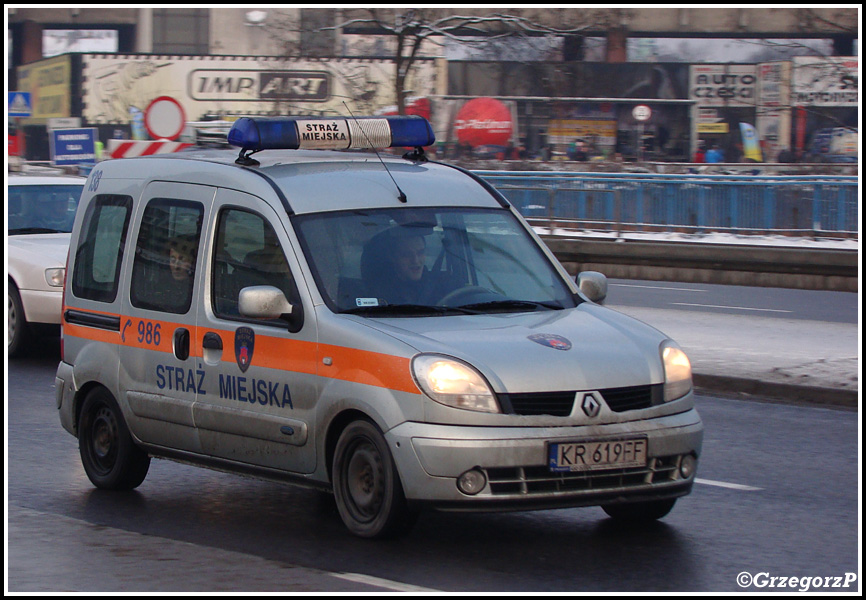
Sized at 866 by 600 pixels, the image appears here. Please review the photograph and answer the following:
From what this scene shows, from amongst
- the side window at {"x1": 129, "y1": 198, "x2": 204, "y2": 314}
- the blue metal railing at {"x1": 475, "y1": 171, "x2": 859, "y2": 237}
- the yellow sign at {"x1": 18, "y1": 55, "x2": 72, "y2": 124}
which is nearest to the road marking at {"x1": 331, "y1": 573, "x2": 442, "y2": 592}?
the side window at {"x1": 129, "y1": 198, "x2": 204, "y2": 314}

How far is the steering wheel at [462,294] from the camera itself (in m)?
6.45

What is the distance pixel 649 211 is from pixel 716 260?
31.7 ft

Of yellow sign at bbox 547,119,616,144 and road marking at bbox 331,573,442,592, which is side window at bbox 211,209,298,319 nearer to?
road marking at bbox 331,573,442,592

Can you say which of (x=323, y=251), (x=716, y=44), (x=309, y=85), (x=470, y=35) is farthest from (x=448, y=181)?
(x=716, y=44)

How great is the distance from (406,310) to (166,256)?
1580mm

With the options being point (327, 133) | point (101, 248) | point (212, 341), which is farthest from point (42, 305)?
point (212, 341)

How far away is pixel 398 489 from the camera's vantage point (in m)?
5.80

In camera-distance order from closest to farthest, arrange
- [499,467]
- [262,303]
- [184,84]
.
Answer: [499,467] → [262,303] → [184,84]

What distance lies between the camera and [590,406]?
5.77m

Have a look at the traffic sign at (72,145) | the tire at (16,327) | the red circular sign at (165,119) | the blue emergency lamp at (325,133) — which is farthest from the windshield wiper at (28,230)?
the blue emergency lamp at (325,133)

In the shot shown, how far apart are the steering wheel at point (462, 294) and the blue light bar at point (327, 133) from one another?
1.30m

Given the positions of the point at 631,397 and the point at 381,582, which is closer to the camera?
the point at 381,582

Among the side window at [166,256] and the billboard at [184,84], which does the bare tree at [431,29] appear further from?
the billboard at [184,84]

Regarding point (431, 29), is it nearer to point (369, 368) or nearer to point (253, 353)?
point (253, 353)
